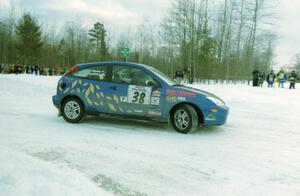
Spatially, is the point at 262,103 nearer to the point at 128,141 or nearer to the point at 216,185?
the point at 128,141

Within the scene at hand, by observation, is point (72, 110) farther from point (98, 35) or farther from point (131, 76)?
point (98, 35)

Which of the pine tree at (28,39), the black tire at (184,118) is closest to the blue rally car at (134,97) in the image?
the black tire at (184,118)

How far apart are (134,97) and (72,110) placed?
5.51ft

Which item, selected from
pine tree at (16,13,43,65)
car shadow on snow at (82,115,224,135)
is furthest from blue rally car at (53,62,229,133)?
pine tree at (16,13,43,65)

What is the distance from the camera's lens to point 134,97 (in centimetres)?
701

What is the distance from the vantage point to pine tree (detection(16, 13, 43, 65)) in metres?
51.2

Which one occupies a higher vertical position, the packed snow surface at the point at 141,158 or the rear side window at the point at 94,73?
the rear side window at the point at 94,73

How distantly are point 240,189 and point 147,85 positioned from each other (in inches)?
142

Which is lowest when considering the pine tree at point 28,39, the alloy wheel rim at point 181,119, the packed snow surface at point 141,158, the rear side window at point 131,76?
the packed snow surface at point 141,158

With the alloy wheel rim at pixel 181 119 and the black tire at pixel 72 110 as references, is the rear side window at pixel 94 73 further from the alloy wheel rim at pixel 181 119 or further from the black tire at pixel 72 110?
the alloy wheel rim at pixel 181 119

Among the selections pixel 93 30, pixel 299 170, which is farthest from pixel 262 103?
pixel 93 30

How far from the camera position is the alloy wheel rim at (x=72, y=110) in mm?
7443

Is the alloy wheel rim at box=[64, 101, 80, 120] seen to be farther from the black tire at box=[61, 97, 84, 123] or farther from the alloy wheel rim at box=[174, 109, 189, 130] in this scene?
the alloy wheel rim at box=[174, 109, 189, 130]

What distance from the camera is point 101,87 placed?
7.27 meters
